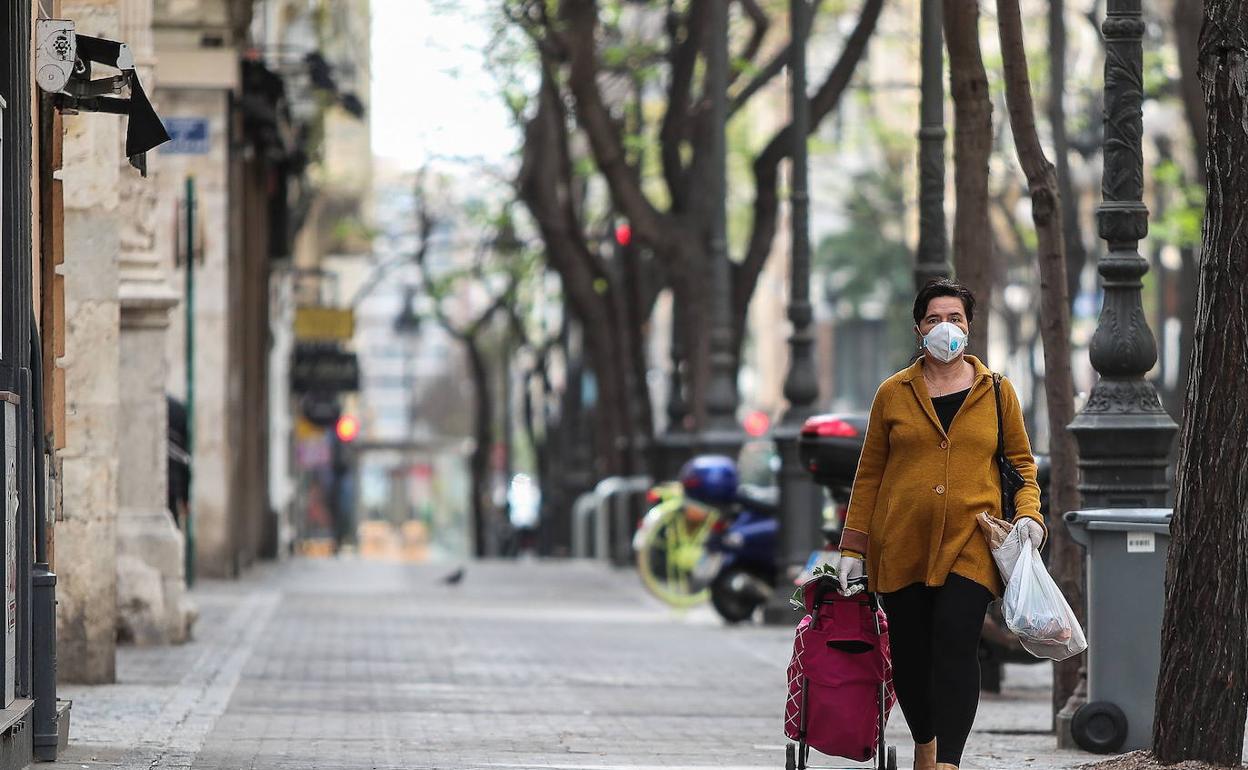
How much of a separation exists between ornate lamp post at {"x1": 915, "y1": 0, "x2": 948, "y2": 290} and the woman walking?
6993 millimetres

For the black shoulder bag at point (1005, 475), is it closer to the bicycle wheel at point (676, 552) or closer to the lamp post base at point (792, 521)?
the lamp post base at point (792, 521)

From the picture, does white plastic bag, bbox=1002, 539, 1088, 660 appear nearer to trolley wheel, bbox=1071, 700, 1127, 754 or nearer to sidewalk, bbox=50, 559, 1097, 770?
sidewalk, bbox=50, 559, 1097, 770

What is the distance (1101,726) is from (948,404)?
8.06 ft

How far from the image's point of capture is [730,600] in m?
20.3

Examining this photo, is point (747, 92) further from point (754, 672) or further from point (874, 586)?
point (874, 586)

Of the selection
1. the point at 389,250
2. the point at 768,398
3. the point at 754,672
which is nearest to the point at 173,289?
the point at 754,672

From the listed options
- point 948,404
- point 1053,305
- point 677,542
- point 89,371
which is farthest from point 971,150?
point 677,542

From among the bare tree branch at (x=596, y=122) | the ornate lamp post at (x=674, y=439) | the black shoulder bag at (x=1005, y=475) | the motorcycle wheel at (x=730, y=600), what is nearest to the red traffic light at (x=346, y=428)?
the ornate lamp post at (x=674, y=439)

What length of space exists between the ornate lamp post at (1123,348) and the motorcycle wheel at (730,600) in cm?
960

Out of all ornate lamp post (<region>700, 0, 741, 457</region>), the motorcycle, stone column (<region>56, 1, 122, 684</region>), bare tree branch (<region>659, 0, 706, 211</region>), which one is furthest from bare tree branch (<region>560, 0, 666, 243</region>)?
stone column (<region>56, 1, 122, 684</region>)

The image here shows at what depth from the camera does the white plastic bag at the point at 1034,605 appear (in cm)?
802

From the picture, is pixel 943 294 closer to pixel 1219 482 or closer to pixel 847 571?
pixel 847 571

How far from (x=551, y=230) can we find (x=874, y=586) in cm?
2262

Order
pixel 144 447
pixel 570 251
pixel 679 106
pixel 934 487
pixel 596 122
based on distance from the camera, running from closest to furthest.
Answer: pixel 934 487, pixel 144 447, pixel 596 122, pixel 679 106, pixel 570 251
